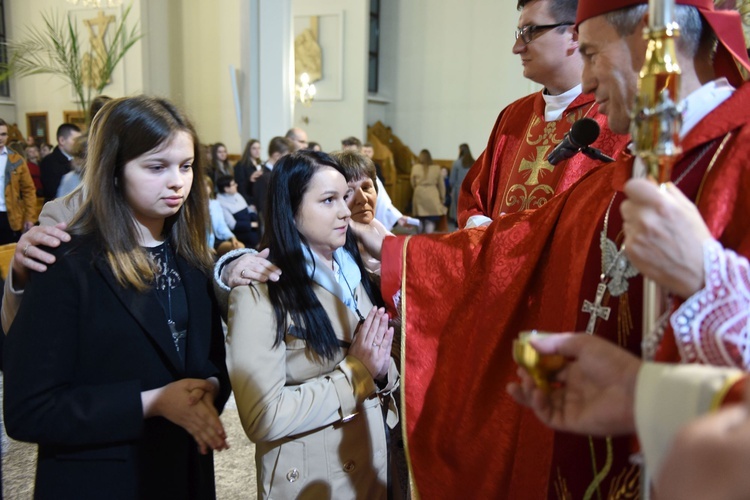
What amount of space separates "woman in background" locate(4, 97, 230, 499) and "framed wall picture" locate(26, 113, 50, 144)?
13550 millimetres

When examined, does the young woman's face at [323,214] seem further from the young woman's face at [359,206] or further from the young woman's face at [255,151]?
the young woman's face at [255,151]

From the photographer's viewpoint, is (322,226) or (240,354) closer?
(240,354)

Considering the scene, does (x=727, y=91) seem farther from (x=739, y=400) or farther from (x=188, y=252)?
(x=188, y=252)

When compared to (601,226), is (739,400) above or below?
below

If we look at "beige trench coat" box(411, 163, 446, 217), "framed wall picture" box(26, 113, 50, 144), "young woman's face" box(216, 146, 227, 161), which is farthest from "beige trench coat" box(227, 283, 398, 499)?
"framed wall picture" box(26, 113, 50, 144)

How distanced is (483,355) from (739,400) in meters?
0.84

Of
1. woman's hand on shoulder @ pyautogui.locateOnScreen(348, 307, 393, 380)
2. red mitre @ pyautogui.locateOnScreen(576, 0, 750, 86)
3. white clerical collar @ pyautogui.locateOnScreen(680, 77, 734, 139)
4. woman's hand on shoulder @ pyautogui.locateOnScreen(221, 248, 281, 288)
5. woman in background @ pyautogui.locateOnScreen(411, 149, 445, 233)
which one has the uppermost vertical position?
red mitre @ pyautogui.locateOnScreen(576, 0, 750, 86)

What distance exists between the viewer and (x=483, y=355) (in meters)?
1.58

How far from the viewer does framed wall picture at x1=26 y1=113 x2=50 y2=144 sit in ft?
44.1

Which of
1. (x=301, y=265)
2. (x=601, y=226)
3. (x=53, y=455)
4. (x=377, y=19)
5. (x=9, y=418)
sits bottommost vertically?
(x=53, y=455)

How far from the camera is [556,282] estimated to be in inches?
58.1

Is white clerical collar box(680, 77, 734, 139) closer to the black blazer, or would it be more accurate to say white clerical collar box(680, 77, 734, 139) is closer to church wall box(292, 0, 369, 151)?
the black blazer

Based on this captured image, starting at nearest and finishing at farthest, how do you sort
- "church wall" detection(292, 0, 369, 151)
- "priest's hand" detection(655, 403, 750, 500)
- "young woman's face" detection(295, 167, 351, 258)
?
1. "priest's hand" detection(655, 403, 750, 500)
2. "young woman's face" detection(295, 167, 351, 258)
3. "church wall" detection(292, 0, 369, 151)

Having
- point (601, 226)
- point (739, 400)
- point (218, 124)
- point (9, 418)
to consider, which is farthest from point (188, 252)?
point (218, 124)
